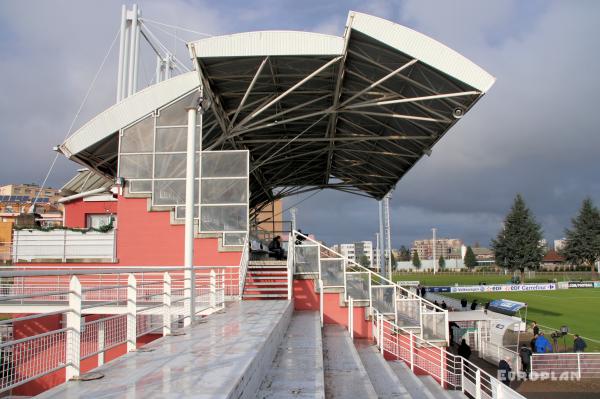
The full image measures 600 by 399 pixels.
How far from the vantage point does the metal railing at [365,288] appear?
47.9ft

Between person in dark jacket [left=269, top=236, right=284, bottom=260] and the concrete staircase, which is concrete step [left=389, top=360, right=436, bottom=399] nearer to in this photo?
the concrete staircase

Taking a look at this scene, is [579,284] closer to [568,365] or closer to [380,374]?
[568,365]

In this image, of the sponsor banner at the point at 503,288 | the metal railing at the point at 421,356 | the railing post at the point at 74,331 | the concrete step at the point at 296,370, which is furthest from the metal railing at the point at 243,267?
the sponsor banner at the point at 503,288

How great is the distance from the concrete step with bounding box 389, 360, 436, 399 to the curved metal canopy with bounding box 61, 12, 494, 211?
7.91 meters

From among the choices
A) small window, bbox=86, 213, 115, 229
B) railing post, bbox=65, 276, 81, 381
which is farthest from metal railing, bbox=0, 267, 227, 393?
small window, bbox=86, 213, 115, 229

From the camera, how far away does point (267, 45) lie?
1422 centimetres

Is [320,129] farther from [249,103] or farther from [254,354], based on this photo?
[254,354]

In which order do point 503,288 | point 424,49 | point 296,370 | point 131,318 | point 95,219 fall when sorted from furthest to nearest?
1. point 503,288
2. point 95,219
3. point 424,49
4. point 131,318
5. point 296,370

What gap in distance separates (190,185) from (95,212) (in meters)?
17.9

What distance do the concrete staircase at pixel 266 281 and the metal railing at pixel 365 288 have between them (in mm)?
678

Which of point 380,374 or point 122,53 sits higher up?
point 122,53

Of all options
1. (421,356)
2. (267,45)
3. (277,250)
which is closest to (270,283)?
(421,356)

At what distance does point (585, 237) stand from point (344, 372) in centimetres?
7995

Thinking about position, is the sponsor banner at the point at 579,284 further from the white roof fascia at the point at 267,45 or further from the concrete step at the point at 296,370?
the concrete step at the point at 296,370
